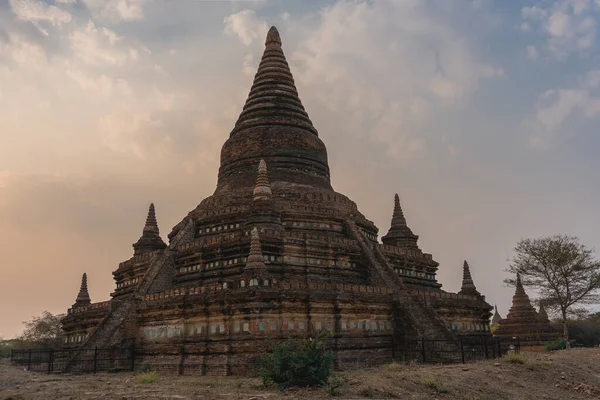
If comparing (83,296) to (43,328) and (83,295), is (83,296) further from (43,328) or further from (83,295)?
(43,328)

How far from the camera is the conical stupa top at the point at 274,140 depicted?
3462cm

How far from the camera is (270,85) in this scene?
3825 centimetres

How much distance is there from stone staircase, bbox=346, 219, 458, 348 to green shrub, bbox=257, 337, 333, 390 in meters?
8.14

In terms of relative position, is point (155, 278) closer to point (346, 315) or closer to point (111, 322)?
point (111, 322)

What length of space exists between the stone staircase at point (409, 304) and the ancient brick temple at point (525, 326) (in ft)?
54.2

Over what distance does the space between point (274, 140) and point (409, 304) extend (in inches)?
571

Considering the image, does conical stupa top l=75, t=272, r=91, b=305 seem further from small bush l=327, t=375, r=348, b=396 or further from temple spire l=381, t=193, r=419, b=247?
small bush l=327, t=375, r=348, b=396

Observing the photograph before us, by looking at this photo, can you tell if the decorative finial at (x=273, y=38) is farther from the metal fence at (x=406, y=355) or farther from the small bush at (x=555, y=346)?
the small bush at (x=555, y=346)

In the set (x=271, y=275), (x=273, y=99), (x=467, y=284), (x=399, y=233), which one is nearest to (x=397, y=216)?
(x=399, y=233)

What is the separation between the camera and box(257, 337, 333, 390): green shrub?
52.2ft

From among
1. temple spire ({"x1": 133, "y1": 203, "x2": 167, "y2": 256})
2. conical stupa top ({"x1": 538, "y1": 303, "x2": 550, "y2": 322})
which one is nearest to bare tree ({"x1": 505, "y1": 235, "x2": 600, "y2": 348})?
conical stupa top ({"x1": 538, "y1": 303, "x2": 550, "y2": 322})

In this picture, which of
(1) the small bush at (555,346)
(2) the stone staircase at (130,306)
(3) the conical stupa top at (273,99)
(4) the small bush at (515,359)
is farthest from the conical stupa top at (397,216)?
(4) the small bush at (515,359)

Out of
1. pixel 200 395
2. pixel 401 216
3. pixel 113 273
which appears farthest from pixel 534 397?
pixel 113 273

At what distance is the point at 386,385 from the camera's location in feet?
52.9
